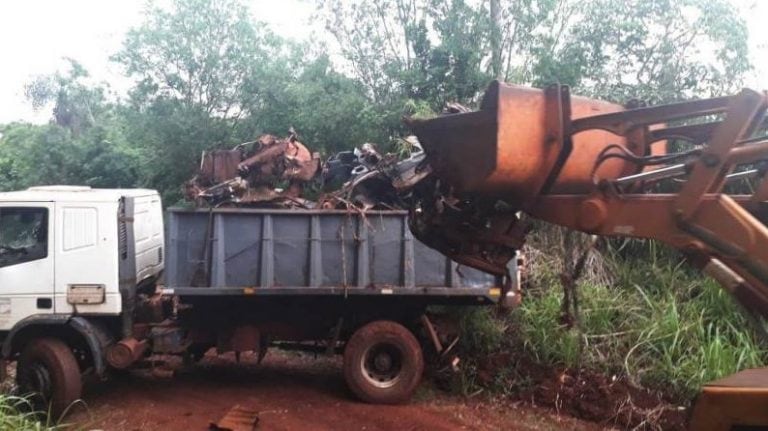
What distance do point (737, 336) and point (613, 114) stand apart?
534cm

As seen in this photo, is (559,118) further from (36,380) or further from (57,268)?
(36,380)

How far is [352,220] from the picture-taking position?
6.73 meters

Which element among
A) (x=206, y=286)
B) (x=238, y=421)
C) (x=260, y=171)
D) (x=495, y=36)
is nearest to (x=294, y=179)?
(x=260, y=171)

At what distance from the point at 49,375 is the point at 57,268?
40.4 inches

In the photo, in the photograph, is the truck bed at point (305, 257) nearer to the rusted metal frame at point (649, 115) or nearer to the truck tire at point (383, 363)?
the truck tire at point (383, 363)

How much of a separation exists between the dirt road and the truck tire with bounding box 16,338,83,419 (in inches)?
9.9

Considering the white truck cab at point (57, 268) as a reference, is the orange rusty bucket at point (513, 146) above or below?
above

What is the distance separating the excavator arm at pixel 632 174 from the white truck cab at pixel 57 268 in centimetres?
458

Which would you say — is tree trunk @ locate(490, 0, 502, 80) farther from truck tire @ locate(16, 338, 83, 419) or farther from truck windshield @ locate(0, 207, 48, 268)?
truck tire @ locate(16, 338, 83, 419)

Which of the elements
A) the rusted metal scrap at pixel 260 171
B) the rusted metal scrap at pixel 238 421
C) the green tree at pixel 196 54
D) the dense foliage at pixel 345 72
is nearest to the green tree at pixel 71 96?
the dense foliage at pixel 345 72

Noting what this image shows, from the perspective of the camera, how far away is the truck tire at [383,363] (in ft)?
22.4

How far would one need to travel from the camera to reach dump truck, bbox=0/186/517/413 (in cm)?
655

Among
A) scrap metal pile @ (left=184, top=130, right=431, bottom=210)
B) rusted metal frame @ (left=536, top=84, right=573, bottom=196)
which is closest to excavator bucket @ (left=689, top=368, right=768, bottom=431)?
rusted metal frame @ (left=536, top=84, right=573, bottom=196)

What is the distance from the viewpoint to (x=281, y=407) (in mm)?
6809
